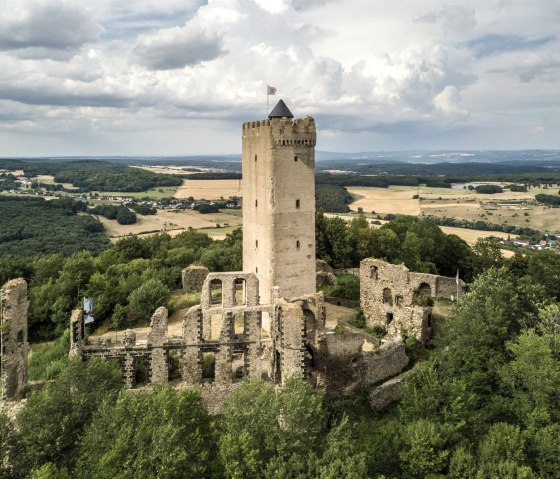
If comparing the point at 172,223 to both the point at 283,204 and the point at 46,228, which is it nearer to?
the point at 46,228

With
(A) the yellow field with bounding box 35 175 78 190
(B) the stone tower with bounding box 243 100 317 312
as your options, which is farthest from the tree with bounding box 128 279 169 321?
(A) the yellow field with bounding box 35 175 78 190

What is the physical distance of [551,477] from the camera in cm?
1873

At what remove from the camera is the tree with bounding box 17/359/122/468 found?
16.1m

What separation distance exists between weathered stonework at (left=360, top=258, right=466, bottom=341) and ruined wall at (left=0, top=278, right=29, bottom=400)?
2114 cm

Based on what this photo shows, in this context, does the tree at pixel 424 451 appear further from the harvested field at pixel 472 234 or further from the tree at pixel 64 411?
the harvested field at pixel 472 234

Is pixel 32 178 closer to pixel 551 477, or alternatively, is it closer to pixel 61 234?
pixel 61 234

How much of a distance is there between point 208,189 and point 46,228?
67309 mm

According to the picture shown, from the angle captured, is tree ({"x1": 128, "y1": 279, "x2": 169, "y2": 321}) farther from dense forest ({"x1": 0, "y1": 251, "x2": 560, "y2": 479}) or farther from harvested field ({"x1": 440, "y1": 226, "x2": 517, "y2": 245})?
harvested field ({"x1": 440, "y1": 226, "x2": 517, "y2": 245})

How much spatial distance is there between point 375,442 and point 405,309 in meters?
12.5

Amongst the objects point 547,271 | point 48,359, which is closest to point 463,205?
point 547,271

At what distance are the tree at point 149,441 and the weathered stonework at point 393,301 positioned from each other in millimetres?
17456

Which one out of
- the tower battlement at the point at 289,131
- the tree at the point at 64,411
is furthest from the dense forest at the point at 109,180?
the tree at the point at 64,411

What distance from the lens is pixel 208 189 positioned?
154375 mm

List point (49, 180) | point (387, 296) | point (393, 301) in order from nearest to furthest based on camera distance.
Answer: point (393, 301) < point (387, 296) < point (49, 180)
